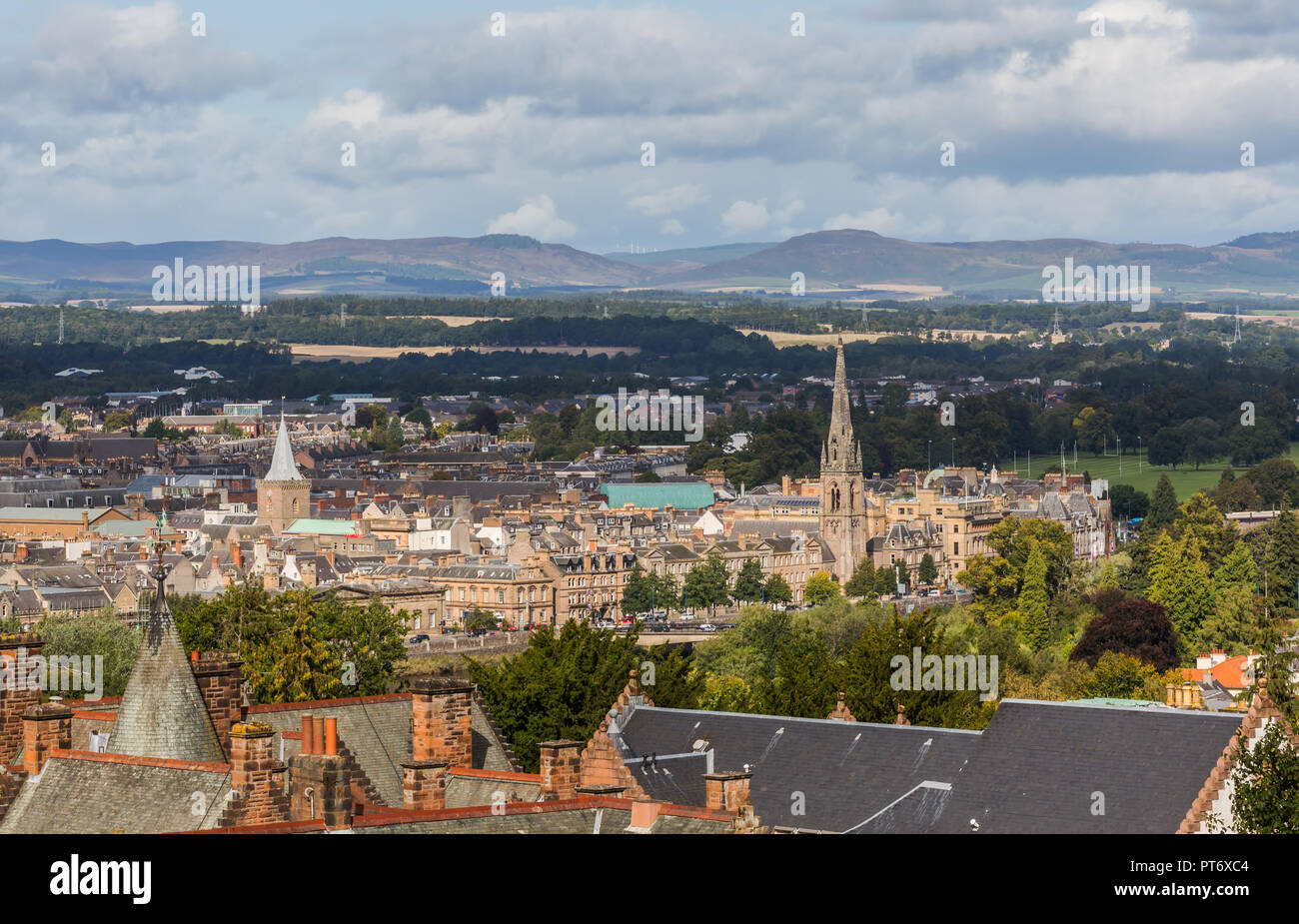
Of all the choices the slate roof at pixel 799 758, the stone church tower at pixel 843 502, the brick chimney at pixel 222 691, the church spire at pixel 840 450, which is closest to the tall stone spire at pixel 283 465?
the stone church tower at pixel 843 502

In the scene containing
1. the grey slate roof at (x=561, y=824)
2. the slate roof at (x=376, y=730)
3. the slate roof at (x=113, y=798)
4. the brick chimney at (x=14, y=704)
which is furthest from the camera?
the slate roof at (x=376, y=730)

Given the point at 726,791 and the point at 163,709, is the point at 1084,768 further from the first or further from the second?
the point at 163,709

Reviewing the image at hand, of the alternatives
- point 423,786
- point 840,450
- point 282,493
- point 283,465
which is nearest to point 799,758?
point 423,786

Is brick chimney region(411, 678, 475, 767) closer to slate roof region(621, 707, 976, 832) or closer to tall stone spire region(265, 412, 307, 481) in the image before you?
slate roof region(621, 707, 976, 832)

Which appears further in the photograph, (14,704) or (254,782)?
(14,704)

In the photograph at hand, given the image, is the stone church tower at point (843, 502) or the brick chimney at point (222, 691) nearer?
the brick chimney at point (222, 691)

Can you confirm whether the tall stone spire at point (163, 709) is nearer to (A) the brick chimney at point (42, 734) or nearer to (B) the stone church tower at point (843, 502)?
(A) the brick chimney at point (42, 734)
